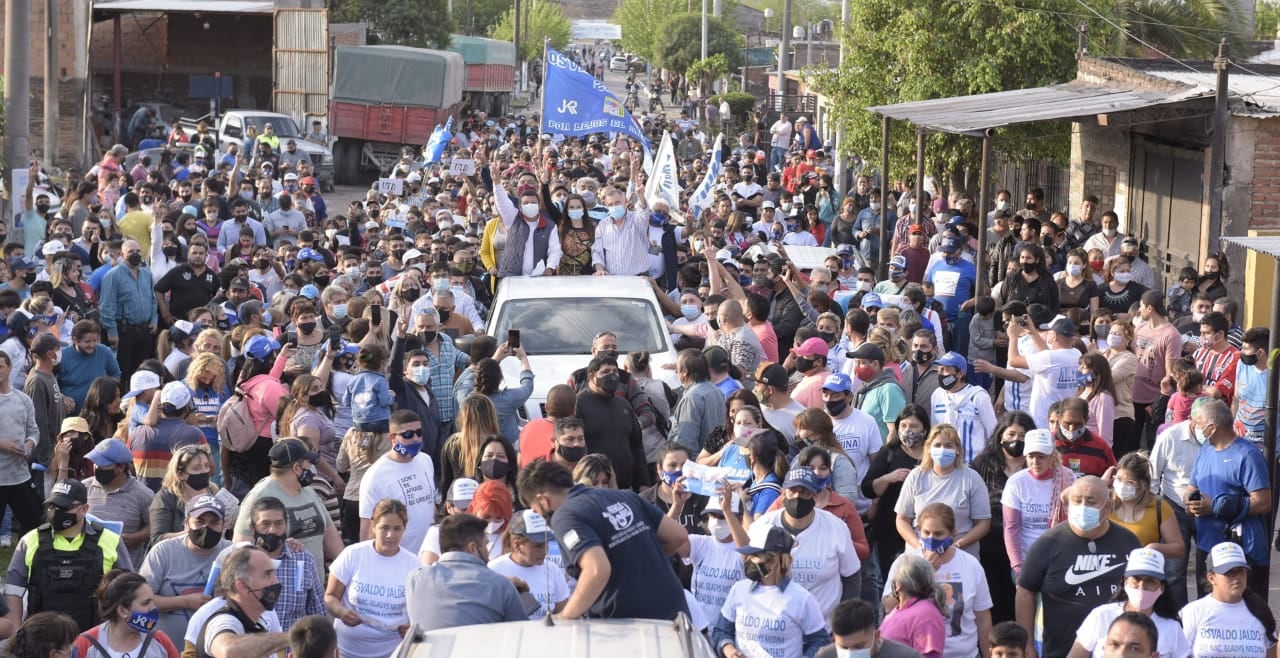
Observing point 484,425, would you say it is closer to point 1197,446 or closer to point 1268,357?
point 1197,446

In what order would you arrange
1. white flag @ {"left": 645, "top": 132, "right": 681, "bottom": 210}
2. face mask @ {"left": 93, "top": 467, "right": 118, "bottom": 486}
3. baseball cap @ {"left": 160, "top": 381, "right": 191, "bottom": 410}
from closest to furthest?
face mask @ {"left": 93, "top": 467, "right": 118, "bottom": 486}, baseball cap @ {"left": 160, "top": 381, "right": 191, "bottom": 410}, white flag @ {"left": 645, "top": 132, "right": 681, "bottom": 210}

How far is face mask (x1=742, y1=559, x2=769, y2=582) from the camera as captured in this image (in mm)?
7070

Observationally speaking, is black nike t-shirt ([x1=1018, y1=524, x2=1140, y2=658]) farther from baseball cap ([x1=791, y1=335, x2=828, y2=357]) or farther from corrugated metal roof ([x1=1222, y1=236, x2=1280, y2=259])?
corrugated metal roof ([x1=1222, y1=236, x2=1280, y2=259])

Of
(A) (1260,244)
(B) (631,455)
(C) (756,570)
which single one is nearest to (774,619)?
(C) (756,570)

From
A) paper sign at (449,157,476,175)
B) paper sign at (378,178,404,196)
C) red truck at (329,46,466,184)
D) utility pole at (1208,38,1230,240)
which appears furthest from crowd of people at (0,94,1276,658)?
red truck at (329,46,466,184)

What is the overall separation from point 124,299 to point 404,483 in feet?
21.2

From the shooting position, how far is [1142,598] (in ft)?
23.8

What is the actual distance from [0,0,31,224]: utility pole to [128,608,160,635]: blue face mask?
64.5 feet

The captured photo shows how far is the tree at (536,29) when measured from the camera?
10350cm

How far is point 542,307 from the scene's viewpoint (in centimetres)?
1316

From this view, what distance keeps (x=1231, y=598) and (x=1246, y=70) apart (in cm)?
1535

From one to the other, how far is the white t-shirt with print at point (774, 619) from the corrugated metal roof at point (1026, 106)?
9.64 meters

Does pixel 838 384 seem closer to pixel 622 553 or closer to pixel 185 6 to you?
pixel 622 553

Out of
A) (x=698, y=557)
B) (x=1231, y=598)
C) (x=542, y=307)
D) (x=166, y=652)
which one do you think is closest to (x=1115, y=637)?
(x=1231, y=598)
